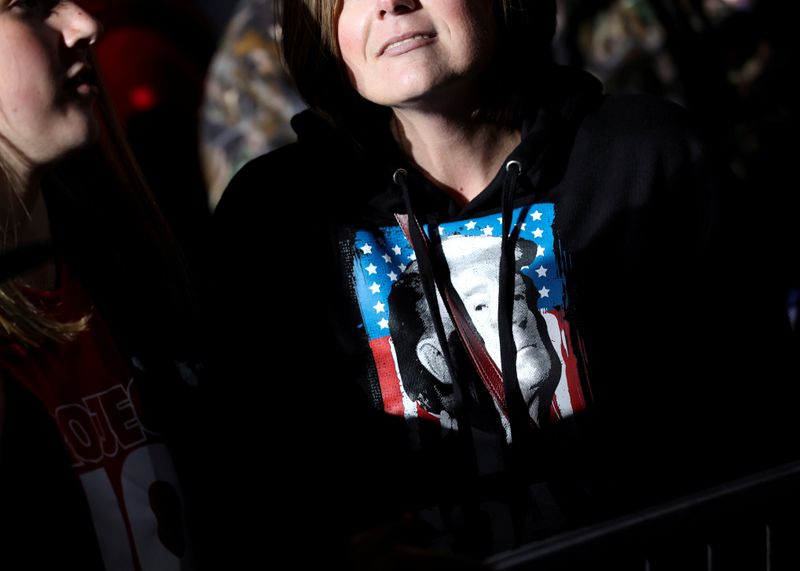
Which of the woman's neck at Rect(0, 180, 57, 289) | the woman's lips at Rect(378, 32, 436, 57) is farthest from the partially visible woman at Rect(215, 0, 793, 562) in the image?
the woman's neck at Rect(0, 180, 57, 289)

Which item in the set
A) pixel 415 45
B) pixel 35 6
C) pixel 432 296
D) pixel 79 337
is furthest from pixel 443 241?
pixel 35 6

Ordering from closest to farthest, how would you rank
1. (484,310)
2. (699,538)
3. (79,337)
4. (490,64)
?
1. (699,538)
2. (79,337)
3. (484,310)
4. (490,64)

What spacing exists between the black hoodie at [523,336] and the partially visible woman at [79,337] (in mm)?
141

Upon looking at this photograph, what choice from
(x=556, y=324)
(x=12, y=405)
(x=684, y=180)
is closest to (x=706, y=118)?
(x=684, y=180)

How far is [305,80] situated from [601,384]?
674 millimetres

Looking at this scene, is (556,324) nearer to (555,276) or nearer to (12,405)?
(555,276)

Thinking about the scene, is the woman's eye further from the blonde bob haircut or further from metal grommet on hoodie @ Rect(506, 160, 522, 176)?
metal grommet on hoodie @ Rect(506, 160, 522, 176)

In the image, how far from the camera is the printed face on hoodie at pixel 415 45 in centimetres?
120

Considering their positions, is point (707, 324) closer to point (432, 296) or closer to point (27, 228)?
point (432, 296)

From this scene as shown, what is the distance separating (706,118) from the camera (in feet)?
7.85

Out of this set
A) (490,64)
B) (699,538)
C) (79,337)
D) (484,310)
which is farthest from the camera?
(490,64)

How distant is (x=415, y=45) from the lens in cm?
120

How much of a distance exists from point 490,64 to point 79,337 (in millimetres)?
738

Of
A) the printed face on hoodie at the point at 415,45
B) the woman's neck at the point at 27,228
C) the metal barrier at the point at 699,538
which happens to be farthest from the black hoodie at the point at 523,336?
the metal barrier at the point at 699,538
